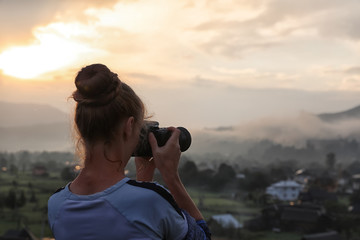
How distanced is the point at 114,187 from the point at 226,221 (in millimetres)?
15016

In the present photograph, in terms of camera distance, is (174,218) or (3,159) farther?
(3,159)

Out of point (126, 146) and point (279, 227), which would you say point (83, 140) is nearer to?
point (126, 146)

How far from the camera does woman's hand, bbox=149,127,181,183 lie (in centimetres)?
74

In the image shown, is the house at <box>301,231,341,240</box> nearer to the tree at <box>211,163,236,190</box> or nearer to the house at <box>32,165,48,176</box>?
the tree at <box>211,163,236,190</box>

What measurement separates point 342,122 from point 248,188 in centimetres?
3413

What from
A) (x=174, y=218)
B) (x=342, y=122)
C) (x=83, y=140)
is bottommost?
(x=342, y=122)

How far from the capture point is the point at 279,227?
14.3m

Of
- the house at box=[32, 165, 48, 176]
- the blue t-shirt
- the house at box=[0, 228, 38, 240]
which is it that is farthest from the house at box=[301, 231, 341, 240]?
the blue t-shirt

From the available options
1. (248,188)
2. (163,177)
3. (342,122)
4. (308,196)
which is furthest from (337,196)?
(342,122)

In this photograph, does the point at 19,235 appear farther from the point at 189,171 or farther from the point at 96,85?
the point at 96,85

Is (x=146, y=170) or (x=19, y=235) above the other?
(x=146, y=170)

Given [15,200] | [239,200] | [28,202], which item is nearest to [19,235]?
[28,202]

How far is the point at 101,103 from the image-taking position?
683 mm

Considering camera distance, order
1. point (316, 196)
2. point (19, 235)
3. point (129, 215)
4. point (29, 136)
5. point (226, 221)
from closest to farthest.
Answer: point (129, 215), point (19, 235), point (226, 221), point (316, 196), point (29, 136)
